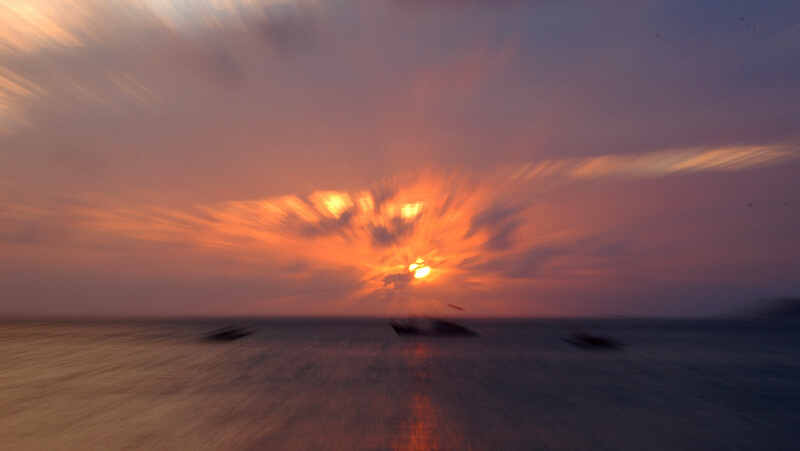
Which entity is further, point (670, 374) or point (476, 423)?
point (670, 374)

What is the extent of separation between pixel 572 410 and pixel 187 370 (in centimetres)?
2682

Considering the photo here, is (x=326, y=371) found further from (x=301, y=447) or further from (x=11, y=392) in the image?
(x=301, y=447)

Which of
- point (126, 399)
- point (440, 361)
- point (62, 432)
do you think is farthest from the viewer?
point (440, 361)

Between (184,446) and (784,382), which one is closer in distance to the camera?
(184,446)

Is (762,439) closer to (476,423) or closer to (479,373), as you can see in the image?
(476,423)

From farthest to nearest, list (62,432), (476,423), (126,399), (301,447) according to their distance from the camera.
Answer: (126,399), (476,423), (62,432), (301,447)

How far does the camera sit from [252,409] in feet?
63.6

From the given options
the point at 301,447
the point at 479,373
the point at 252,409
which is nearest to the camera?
the point at 301,447

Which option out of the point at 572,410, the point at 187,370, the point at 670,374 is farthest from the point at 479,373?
the point at 187,370

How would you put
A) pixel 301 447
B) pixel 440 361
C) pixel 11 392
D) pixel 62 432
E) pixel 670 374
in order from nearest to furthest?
1. pixel 301 447
2. pixel 62 432
3. pixel 11 392
4. pixel 670 374
5. pixel 440 361

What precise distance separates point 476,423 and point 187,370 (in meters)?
25.0

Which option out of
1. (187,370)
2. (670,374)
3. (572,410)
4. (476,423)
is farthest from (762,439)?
(187,370)

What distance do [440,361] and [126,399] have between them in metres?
25.7

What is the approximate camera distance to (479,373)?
32.6 metres
